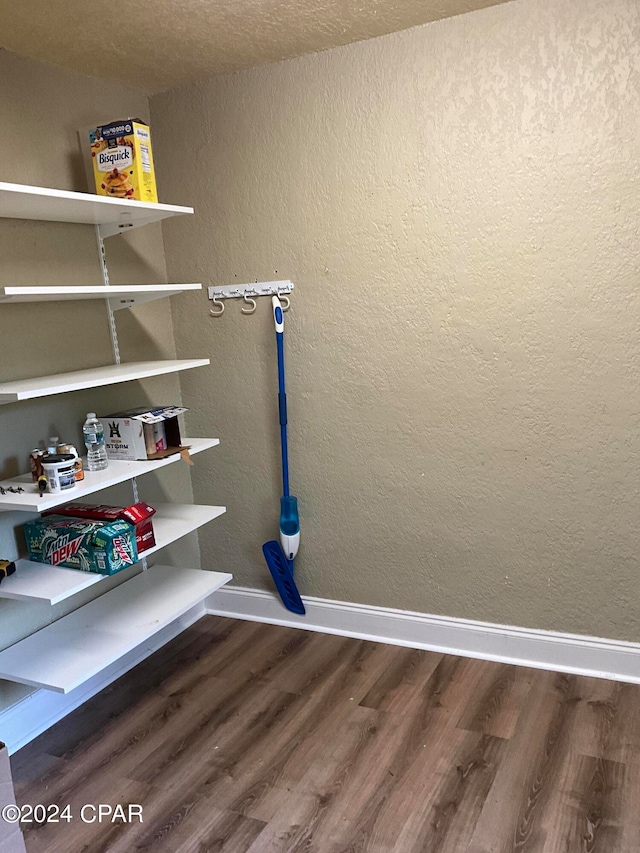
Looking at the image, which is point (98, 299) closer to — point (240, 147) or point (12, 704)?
point (240, 147)

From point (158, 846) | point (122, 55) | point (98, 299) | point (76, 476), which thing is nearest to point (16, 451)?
point (76, 476)

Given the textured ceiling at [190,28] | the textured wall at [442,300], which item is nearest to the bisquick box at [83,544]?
the textured wall at [442,300]

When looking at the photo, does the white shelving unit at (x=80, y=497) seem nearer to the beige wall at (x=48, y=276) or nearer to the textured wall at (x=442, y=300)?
the beige wall at (x=48, y=276)

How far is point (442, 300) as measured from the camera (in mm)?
2289

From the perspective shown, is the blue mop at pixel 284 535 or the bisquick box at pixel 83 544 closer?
the bisquick box at pixel 83 544

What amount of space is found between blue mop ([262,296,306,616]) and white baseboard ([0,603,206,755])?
603 mm

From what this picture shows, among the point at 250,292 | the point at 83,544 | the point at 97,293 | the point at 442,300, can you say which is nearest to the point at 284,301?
the point at 250,292

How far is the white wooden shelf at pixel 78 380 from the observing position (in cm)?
178

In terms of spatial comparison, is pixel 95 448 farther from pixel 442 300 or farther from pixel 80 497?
pixel 442 300

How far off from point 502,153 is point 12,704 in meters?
2.38

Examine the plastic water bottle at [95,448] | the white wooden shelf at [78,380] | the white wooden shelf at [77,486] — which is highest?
the white wooden shelf at [78,380]

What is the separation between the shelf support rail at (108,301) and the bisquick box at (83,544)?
70 cm

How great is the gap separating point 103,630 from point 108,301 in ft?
3.88

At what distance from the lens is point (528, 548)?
91.2 inches
